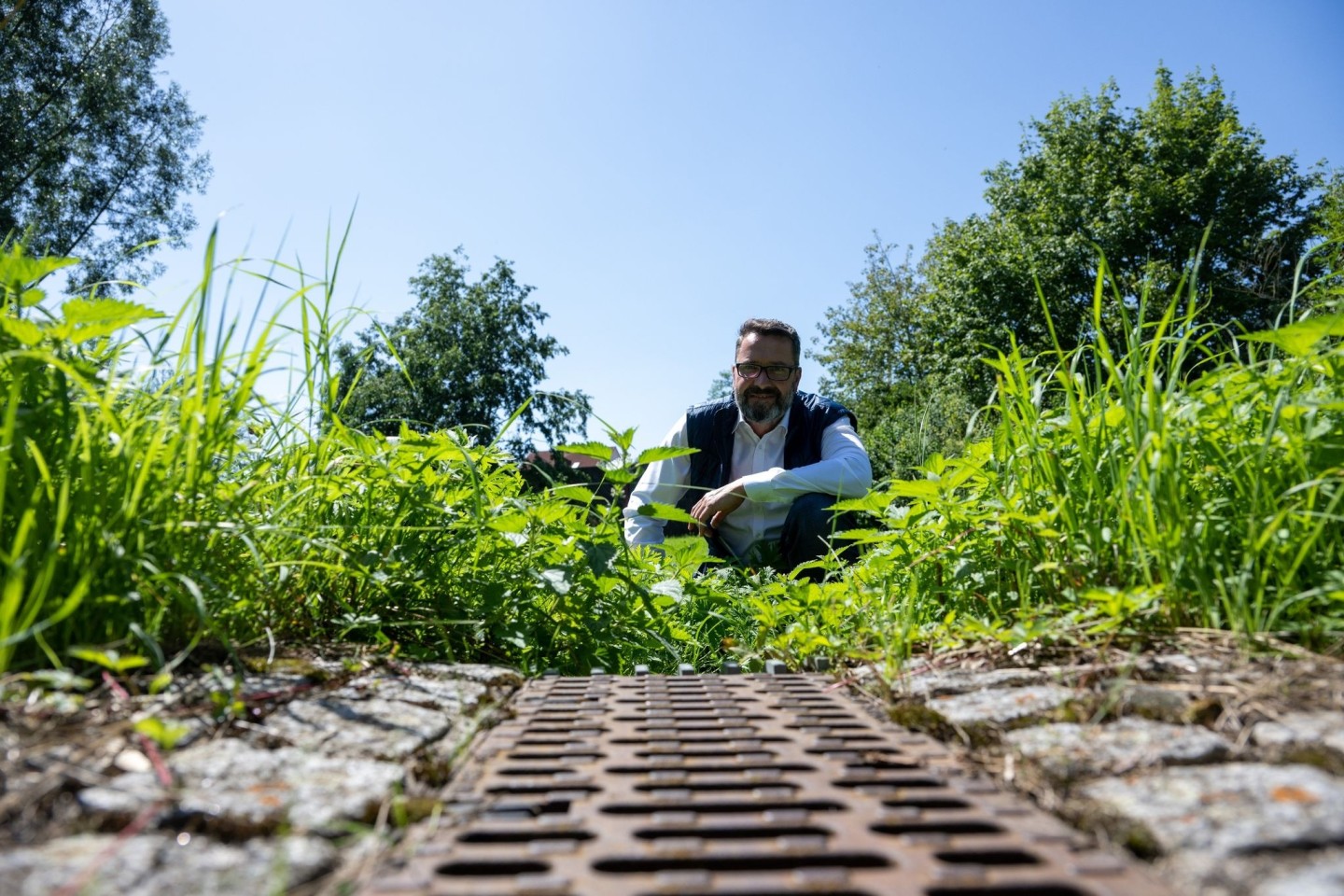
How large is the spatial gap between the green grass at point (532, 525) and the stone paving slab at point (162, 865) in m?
0.31

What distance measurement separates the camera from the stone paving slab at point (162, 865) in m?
0.70

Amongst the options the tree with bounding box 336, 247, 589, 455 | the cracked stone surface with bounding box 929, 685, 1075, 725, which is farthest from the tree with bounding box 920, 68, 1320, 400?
the cracked stone surface with bounding box 929, 685, 1075, 725

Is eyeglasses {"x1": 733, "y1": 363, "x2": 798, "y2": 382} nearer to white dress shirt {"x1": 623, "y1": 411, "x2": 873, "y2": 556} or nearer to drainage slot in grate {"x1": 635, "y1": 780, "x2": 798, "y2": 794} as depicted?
white dress shirt {"x1": 623, "y1": 411, "x2": 873, "y2": 556}

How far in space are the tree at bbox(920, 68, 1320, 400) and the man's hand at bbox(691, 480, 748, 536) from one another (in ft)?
69.4

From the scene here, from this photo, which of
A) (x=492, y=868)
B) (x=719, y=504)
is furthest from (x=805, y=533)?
(x=492, y=868)

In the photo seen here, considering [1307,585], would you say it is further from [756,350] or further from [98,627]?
[756,350]

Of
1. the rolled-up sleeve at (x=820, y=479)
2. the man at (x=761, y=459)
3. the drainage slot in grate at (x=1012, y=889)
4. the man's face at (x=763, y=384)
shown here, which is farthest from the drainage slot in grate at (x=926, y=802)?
the man's face at (x=763, y=384)

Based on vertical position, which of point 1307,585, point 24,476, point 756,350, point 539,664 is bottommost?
point 539,664

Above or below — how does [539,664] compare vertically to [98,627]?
below

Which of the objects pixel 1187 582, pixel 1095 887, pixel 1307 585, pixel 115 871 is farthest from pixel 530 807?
pixel 1307 585

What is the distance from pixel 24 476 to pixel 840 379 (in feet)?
105

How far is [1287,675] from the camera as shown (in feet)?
4.04

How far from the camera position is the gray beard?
210 inches

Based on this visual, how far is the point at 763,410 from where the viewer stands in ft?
17.6
